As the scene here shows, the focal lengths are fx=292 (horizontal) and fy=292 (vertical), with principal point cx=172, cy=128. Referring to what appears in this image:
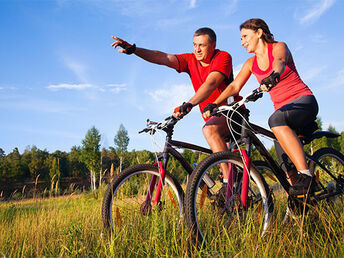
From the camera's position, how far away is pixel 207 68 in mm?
3619

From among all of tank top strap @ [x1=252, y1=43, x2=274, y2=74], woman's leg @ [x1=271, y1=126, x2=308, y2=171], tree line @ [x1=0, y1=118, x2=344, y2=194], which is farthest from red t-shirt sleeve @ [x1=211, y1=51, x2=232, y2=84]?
tree line @ [x1=0, y1=118, x2=344, y2=194]

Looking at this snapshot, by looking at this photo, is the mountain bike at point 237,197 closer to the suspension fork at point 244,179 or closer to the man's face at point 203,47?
the suspension fork at point 244,179

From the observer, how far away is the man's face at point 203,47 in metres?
3.55

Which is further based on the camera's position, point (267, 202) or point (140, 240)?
point (267, 202)

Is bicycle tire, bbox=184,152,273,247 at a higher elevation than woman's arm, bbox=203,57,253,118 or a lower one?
lower

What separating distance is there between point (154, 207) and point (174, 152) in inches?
24.4

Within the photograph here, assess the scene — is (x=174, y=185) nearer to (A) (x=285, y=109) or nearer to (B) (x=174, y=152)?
(B) (x=174, y=152)

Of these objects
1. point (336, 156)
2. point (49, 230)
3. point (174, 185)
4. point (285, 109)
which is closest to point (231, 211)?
point (174, 185)

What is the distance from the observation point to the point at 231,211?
2.78 metres

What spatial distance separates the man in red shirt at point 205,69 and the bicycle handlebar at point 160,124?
14 cm

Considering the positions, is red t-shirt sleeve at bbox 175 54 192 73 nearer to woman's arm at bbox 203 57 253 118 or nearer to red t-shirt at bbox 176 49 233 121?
red t-shirt at bbox 176 49 233 121

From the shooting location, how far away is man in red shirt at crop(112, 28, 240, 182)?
10.5 feet

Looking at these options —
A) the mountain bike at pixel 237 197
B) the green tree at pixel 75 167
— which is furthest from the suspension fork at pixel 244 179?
the green tree at pixel 75 167

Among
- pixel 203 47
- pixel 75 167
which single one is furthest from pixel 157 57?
pixel 75 167
